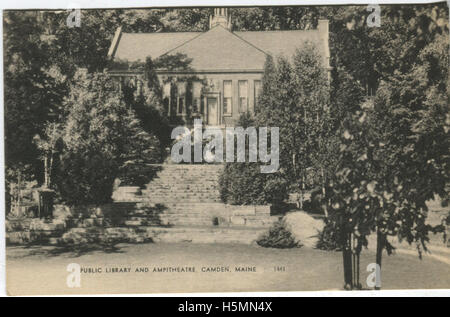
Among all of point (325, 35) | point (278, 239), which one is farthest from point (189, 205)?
point (325, 35)

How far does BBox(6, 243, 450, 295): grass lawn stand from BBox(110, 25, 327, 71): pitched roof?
11.6ft

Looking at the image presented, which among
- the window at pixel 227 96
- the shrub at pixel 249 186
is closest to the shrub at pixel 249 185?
the shrub at pixel 249 186

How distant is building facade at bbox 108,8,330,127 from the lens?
11.5 meters

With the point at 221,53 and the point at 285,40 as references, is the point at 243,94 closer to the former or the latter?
the point at 221,53

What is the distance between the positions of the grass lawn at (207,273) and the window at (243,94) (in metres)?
2.72

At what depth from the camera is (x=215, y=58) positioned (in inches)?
459

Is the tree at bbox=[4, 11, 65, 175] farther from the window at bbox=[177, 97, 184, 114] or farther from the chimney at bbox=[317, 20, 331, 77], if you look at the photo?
the chimney at bbox=[317, 20, 331, 77]

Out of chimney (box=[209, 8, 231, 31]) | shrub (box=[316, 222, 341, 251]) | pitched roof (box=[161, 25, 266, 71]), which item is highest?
chimney (box=[209, 8, 231, 31])

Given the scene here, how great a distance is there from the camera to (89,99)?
11695 millimetres

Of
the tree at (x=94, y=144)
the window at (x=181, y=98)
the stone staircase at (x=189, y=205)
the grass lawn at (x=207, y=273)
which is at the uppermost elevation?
the window at (x=181, y=98)

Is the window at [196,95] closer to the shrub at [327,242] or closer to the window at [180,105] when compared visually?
the window at [180,105]

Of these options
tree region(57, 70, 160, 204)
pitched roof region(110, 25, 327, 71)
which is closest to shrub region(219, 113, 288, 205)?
pitched roof region(110, 25, 327, 71)

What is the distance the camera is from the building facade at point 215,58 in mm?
11547

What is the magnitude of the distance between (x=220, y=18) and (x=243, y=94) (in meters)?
1.51
